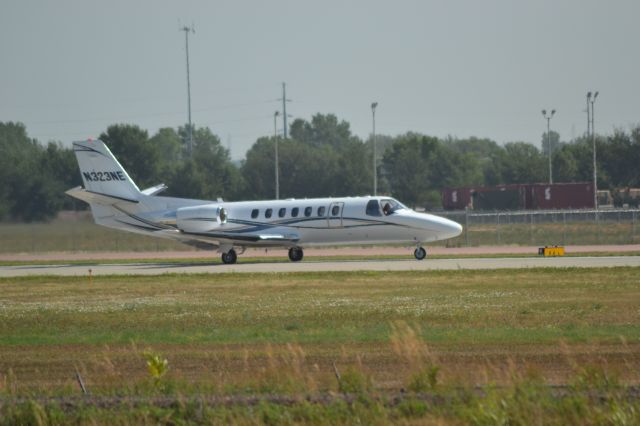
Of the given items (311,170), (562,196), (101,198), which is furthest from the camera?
(311,170)

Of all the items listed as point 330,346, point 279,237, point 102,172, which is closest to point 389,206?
point 279,237

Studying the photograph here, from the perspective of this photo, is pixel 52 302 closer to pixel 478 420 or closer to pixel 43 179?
pixel 478 420

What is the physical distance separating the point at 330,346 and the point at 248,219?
93.1 feet

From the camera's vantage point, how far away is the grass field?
12742 millimetres

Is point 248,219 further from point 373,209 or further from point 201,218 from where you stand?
point 373,209

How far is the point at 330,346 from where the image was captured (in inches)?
757

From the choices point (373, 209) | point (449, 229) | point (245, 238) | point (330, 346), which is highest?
point (373, 209)

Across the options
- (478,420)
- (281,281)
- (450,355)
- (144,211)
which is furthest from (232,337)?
(144,211)

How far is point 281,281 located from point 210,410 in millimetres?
21376

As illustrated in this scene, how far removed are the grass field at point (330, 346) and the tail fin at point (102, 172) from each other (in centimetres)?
1161

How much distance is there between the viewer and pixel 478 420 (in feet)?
39.3

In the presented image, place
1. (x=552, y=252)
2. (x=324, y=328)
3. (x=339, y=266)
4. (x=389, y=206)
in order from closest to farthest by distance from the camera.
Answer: (x=324, y=328) → (x=339, y=266) → (x=389, y=206) → (x=552, y=252)

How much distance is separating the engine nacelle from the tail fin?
111 inches

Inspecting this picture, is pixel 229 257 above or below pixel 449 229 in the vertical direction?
below
